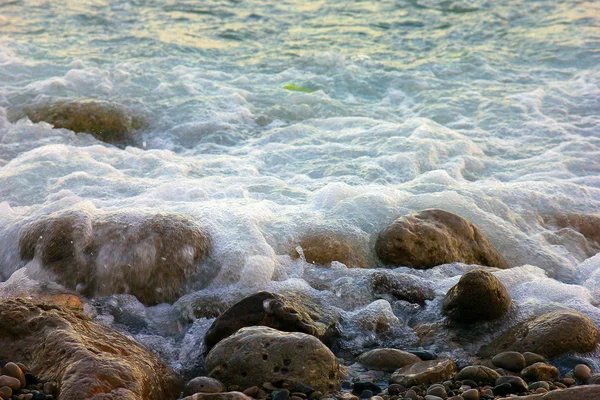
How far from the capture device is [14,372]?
2.72 metres

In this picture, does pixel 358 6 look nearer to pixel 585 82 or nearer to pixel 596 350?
pixel 585 82

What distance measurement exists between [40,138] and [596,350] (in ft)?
16.1

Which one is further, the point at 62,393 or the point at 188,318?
the point at 188,318

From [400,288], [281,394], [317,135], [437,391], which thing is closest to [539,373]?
[437,391]

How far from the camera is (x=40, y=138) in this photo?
6215 millimetres

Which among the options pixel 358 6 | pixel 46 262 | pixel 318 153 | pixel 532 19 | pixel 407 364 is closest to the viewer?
pixel 407 364

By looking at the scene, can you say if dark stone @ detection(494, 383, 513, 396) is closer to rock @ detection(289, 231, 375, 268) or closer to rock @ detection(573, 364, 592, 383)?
rock @ detection(573, 364, 592, 383)

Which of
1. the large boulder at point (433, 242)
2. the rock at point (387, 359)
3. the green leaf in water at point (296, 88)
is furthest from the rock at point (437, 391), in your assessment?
the green leaf in water at point (296, 88)

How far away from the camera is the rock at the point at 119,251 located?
3.77m

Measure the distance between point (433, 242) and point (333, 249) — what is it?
0.60 meters

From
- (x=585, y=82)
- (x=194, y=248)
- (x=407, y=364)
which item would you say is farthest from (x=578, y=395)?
(x=585, y=82)

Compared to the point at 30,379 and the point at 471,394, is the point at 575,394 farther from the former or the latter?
the point at 30,379

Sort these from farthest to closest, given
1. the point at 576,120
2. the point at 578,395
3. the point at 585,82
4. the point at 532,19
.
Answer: the point at 532,19 → the point at 585,82 → the point at 576,120 → the point at 578,395

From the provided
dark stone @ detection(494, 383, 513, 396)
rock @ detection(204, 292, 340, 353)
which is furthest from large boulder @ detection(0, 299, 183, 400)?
dark stone @ detection(494, 383, 513, 396)
